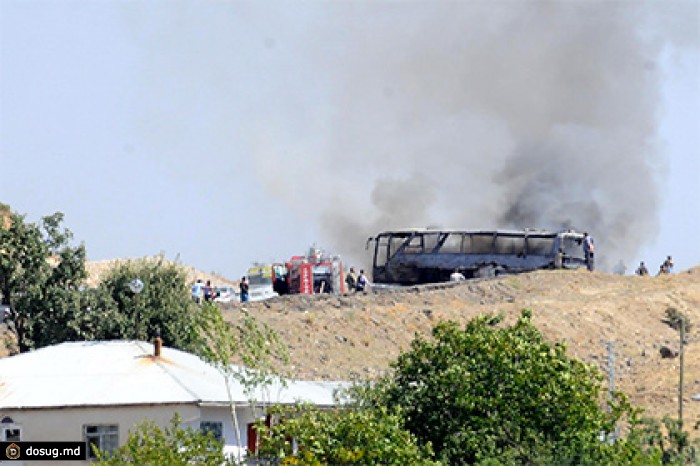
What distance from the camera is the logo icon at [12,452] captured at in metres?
34.6

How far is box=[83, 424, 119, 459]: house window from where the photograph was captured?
115 ft

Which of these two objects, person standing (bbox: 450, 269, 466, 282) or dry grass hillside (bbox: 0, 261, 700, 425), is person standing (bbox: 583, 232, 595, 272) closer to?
dry grass hillside (bbox: 0, 261, 700, 425)

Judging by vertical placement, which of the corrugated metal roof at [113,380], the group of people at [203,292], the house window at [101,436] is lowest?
the house window at [101,436]

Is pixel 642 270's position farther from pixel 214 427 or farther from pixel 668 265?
pixel 214 427

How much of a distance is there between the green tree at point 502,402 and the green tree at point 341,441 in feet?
6.69

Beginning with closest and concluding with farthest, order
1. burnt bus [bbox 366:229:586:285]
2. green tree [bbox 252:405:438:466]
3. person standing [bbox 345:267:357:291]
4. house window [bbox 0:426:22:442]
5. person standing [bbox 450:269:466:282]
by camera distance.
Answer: green tree [bbox 252:405:438:466] < house window [bbox 0:426:22:442] < person standing [bbox 450:269:466:282] < person standing [bbox 345:267:357:291] < burnt bus [bbox 366:229:586:285]

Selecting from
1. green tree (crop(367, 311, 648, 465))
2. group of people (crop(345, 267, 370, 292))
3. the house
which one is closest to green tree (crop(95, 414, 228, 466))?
the house

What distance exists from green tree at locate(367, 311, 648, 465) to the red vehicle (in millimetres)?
35601

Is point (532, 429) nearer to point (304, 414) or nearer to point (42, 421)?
point (304, 414)

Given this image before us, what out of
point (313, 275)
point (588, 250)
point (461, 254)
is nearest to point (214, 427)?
point (313, 275)

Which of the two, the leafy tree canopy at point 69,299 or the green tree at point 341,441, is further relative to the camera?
the leafy tree canopy at point 69,299

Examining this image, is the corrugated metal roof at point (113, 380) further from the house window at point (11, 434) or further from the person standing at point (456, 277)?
the person standing at point (456, 277)

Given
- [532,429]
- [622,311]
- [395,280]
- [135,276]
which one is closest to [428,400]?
[532,429]

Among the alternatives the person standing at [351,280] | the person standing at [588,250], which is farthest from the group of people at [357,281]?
the person standing at [588,250]
